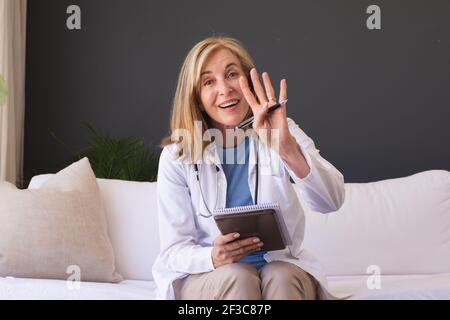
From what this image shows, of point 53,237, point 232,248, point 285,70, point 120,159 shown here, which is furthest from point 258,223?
point 285,70

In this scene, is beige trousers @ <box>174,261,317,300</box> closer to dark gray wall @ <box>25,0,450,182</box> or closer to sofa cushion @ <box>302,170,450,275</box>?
sofa cushion @ <box>302,170,450,275</box>

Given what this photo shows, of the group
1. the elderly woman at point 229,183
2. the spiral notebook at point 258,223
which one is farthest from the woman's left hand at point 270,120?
the spiral notebook at point 258,223

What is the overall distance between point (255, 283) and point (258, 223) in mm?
155

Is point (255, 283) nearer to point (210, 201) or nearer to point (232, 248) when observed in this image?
point (232, 248)

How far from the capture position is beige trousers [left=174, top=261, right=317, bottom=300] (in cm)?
166

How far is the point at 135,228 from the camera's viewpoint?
112 inches

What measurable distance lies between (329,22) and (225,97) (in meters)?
1.91

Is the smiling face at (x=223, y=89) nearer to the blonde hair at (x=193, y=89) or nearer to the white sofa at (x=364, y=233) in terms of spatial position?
the blonde hair at (x=193, y=89)

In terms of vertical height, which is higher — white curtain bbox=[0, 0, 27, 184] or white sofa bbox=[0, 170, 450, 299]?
white curtain bbox=[0, 0, 27, 184]

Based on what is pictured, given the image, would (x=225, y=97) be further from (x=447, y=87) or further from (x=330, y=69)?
(x=447, y=87)

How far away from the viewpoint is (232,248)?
1.79m

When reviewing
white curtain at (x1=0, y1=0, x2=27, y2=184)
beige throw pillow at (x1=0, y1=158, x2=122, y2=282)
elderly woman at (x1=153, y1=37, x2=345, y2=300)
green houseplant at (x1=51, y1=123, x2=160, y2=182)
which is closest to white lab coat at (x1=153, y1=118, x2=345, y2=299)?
elderly woman at (x1=153, y1=37, x2=345, y2=300)

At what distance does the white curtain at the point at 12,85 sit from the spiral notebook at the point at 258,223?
2.03 meters

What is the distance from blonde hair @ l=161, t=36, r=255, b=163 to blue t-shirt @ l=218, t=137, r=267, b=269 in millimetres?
84
